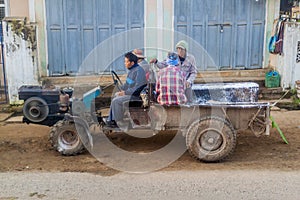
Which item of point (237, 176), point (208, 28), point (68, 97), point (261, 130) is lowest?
point (237, 176)

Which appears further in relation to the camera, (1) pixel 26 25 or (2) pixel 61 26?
(2) pixel 61 26

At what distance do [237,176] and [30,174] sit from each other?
9.82ft

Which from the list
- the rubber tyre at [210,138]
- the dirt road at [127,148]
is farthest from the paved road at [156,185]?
the rubber tyre at [210,138]

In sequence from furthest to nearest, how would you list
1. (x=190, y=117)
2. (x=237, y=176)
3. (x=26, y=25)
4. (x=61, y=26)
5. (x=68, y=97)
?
(x=61, y=26)
(x=26, y=25)
(x=68, y=97)
(x=190, y=117)
(x=237, y=176)

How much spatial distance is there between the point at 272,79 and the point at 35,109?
19.9ft

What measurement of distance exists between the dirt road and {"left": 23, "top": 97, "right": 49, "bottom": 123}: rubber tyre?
1.99 ft

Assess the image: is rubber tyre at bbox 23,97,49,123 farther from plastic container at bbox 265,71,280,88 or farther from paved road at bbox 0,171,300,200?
plastic container at bbox 265,71,280,88

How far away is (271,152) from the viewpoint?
6754 mm

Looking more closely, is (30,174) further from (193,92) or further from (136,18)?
(136,18)

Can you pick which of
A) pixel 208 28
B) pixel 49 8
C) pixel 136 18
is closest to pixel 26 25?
pixel 49 8

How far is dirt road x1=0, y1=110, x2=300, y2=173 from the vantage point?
6.10 m

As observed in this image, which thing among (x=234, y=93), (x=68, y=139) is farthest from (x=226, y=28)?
(x=68, y=139)

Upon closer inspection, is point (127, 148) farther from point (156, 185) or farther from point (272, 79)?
point (272, 79)

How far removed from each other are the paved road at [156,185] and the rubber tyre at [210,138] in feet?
1.42
